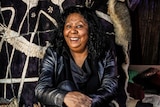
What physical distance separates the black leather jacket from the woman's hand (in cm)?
4

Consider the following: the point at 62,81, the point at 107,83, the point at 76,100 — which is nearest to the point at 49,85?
the point at 62,81

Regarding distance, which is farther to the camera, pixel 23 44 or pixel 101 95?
pixel 23 44

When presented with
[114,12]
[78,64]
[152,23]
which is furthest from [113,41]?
[152,23]

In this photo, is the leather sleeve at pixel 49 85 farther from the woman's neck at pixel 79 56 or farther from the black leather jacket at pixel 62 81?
the woman's neck at pixel 79 56

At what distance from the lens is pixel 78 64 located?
317 cm

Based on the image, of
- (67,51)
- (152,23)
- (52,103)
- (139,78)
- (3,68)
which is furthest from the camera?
(152,23)

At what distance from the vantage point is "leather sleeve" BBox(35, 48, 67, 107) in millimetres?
2900

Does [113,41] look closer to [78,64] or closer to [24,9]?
[78,64]

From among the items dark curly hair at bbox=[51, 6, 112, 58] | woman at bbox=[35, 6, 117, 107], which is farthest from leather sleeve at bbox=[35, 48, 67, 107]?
dark curly hair at bbox=[51, 6, 112, 58]

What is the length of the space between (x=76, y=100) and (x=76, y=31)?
573mm

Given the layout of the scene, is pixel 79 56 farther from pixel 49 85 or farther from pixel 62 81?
pixel 49 85

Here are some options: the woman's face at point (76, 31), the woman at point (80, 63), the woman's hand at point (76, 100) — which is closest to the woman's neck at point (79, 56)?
the woman at point (80, 63)

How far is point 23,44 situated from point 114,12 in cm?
92

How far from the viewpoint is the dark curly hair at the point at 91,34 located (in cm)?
308
